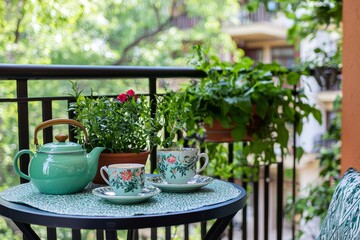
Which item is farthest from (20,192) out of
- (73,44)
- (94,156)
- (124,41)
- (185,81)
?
(124,41)

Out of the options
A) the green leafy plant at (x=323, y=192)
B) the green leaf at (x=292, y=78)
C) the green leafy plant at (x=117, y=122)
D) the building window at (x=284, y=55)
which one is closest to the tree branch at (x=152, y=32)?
the building window at (x=284, y=55)

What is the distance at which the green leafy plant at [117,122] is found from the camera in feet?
4.41

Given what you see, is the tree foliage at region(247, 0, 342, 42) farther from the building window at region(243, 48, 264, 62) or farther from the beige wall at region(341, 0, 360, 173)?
the building window at region(243, 48, 264, 62)

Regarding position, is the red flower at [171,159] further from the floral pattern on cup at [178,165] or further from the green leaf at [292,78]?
the green leaf at [292,78]

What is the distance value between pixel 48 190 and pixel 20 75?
1.39 feet

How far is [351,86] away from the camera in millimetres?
1994

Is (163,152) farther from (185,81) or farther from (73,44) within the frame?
(73,44)

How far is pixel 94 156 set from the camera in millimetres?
1287

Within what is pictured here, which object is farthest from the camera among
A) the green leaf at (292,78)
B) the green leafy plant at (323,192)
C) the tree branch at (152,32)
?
the tree branch at (152,32)

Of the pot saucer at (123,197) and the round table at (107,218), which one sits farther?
the pot saucer at (123,197)

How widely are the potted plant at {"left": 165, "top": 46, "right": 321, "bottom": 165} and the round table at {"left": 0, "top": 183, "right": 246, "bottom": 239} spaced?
34.0 inches

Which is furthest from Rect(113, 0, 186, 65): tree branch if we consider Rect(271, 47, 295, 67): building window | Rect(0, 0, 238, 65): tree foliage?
Rect(271, 47, 295, 67): building window

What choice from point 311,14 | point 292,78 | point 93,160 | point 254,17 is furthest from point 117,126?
point 254,17

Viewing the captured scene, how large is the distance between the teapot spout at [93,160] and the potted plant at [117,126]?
0.05 meters
